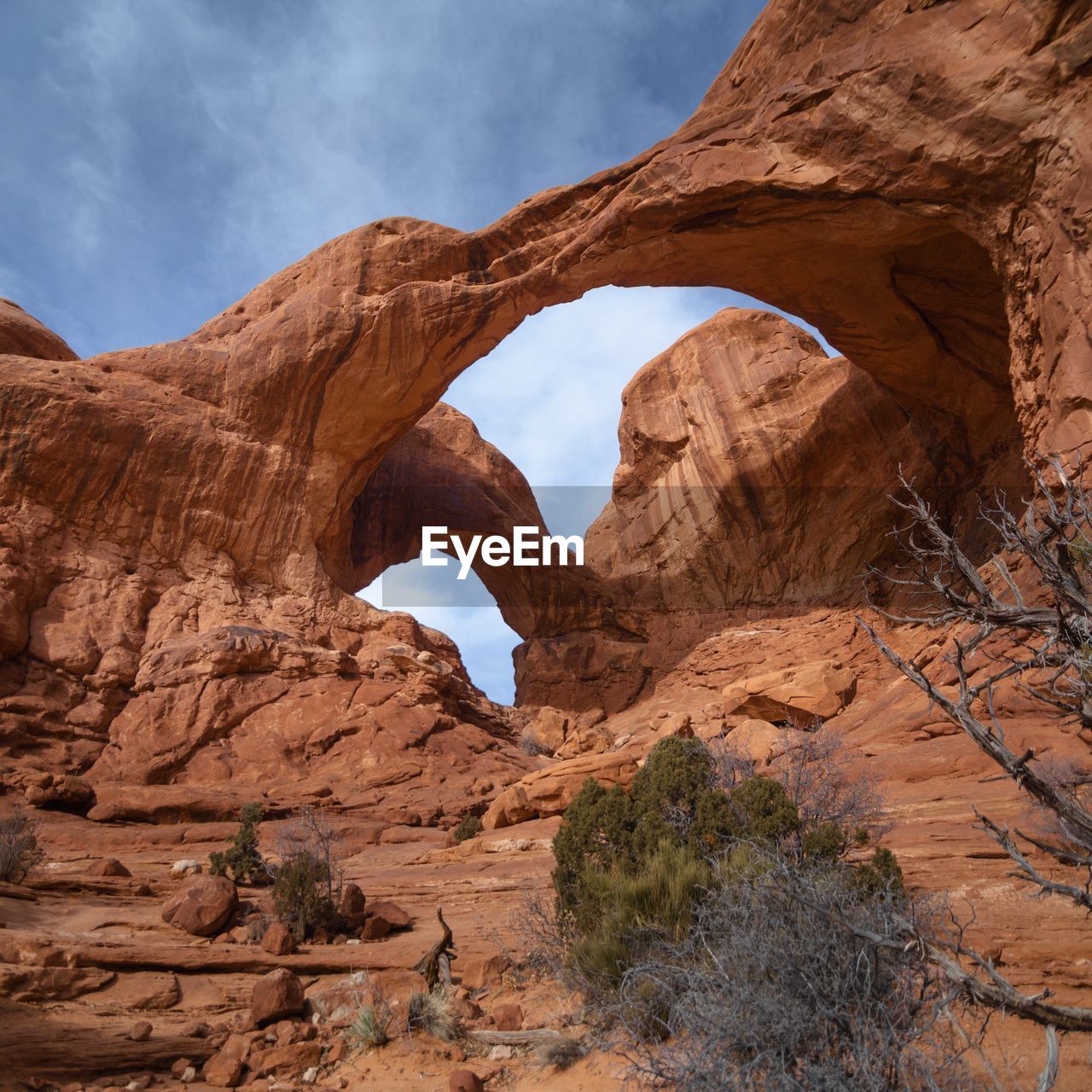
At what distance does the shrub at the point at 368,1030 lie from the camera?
540cm

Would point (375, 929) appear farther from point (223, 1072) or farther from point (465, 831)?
point (465, 831)

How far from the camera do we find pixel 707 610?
25.2m

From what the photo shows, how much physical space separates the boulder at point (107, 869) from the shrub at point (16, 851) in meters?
0.62

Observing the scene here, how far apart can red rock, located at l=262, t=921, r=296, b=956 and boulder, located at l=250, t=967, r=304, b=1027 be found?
95 cm

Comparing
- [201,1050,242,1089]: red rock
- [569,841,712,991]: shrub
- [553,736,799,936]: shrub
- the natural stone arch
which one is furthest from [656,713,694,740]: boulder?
[201,1050,242,1089]: red rock

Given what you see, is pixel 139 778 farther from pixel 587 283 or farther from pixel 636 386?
pixel 636 386

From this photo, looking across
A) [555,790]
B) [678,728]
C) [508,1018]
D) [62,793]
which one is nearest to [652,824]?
[508,1018]

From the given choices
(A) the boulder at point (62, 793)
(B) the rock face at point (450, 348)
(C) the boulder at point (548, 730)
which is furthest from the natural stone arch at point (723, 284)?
(C) the boulder at point (548, 730)

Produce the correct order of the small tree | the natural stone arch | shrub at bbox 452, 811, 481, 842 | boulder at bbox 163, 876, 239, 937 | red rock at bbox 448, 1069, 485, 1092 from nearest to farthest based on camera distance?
the small tree → red rock at bbox 448, 1069, 485, 1092 → boulder at bbox 163, 876, 239, 937 → shrub at bbox 452, 811, 481, 842 → the natural stone arch

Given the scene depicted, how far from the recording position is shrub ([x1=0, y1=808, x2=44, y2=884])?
8.73 metres

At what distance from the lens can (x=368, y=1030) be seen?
5.41 metres

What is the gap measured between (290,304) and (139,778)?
11772 mm

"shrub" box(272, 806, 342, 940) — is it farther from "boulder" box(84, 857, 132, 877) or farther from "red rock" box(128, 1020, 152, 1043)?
"boulder" box(84, 857, 132, 877)

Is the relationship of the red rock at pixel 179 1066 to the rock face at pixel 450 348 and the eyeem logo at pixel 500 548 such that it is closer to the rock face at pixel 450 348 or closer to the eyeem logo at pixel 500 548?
the rock face at pixel 450 348
